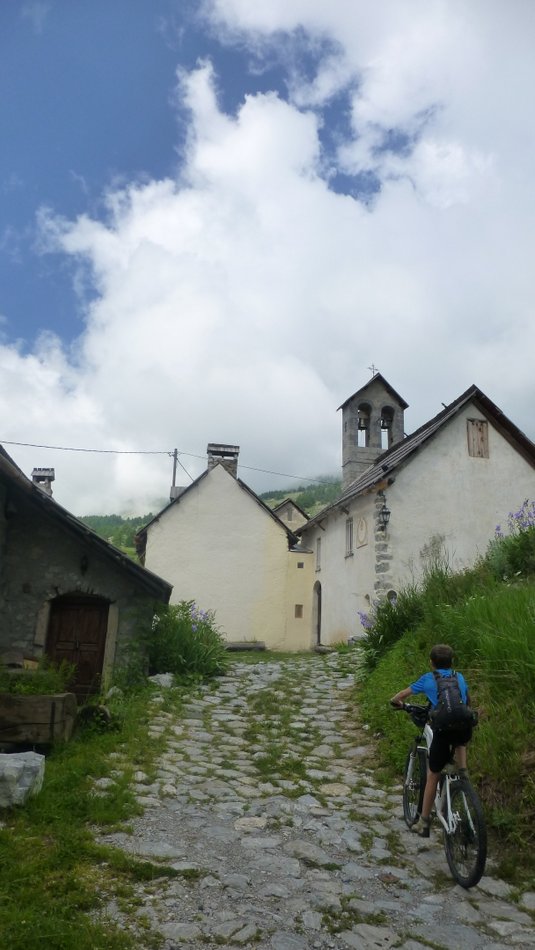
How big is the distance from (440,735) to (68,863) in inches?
109

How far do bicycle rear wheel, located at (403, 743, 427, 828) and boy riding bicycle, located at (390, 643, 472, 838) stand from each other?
106 millimetres

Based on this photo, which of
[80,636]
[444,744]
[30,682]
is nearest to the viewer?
[444,744]

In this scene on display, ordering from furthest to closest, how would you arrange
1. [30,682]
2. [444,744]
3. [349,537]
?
[349,537] < [30,682] < [444,744]

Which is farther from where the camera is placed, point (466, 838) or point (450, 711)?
point (450, 711)

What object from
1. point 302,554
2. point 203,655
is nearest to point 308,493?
point 302,554

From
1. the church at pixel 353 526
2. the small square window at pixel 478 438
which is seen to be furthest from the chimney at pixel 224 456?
the small square window at pixel 478 438

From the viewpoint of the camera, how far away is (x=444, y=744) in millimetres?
4996

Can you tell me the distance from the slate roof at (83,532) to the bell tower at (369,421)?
47.8ft

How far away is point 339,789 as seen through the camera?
6.62m

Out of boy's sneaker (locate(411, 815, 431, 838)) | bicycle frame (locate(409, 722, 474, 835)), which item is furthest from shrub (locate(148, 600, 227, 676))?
bicycle frame (locate(409, 722, 474, 835))

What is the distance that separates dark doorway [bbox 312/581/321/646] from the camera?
2320 centimetres

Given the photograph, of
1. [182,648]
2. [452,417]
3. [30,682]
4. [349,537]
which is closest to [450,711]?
[30,682]

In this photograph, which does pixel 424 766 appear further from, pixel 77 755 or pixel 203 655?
pixel 203 655

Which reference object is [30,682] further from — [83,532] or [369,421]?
[369,421]
